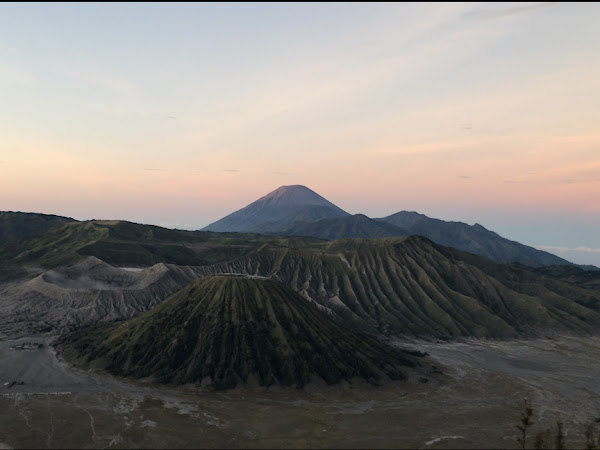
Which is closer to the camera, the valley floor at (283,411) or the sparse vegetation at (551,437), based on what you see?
the sparse vegetation at (551,437)

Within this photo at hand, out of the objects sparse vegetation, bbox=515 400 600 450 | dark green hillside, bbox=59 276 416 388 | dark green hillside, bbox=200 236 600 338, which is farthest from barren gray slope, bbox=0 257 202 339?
sparse vegetation, bbox=515 400 600 450

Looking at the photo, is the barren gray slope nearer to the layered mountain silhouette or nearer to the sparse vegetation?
the layered mountain silhouette

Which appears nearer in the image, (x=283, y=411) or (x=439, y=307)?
(x=283, y=411)

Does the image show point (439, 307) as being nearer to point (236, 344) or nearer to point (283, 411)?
point (236, 344)

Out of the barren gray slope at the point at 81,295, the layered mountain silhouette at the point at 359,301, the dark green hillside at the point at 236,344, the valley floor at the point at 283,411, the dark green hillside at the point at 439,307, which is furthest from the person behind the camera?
the dark green hillside at the point at 439,307

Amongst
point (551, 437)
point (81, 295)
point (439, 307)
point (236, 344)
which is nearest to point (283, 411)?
point (236, 344)

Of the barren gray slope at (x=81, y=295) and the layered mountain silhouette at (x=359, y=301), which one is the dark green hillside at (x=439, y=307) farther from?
the barren gray slope at (x=81, y=295)

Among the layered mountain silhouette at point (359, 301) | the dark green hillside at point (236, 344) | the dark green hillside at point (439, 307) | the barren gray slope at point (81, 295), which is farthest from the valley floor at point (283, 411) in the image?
the dark green hillside at point (439, 307)
